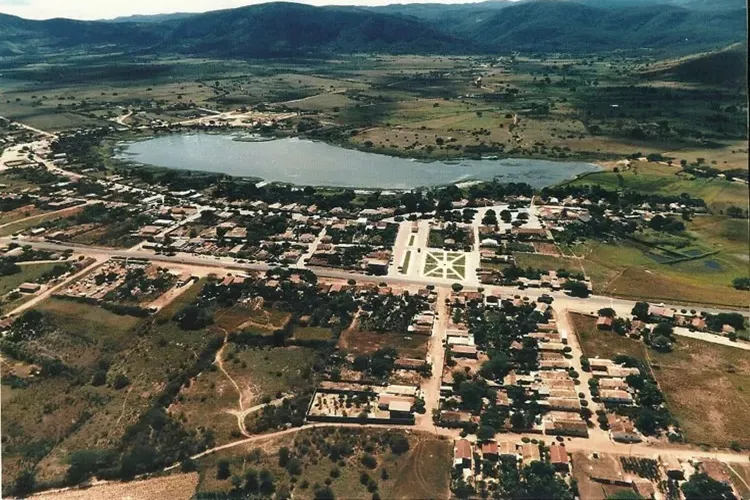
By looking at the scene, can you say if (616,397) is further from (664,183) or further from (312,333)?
(664,183)

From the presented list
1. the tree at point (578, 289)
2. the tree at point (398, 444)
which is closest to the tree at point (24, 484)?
the tree at point (398, 444)

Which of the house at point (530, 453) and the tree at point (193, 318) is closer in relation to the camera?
the house at point (530, 453)

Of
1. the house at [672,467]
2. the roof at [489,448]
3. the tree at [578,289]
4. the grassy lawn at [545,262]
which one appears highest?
the grassy lawn at [545,262]

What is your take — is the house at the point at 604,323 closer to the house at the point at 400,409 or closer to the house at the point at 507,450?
the house at the point at 507,450

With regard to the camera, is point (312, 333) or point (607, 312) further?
point (607, 312)

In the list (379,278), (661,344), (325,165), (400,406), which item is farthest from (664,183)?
(400,406)

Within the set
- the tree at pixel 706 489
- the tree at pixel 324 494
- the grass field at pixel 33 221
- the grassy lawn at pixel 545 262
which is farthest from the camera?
the grass field at pixel 33 221
